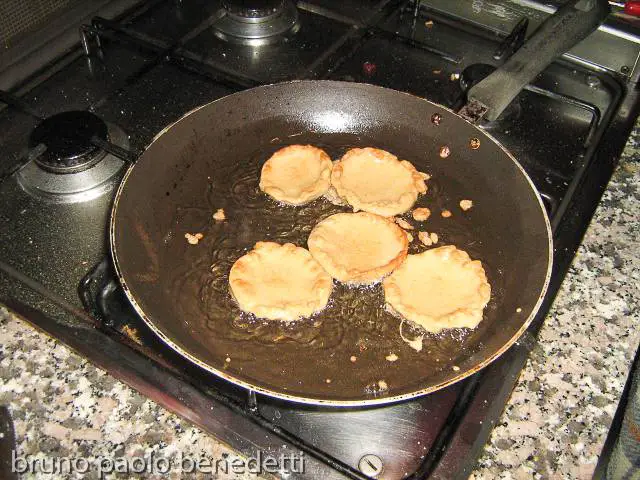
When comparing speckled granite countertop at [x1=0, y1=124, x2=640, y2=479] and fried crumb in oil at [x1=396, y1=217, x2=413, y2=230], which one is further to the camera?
fried crumb in oil at [x1=396, y1=217, x2=413, y2=230]

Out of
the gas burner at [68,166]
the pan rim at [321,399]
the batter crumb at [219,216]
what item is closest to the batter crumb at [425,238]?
the pan rim at [321,399]

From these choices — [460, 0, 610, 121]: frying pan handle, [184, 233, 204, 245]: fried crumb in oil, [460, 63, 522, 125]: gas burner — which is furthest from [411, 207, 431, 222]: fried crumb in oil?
[184, 233, 204, 245]: fried crumb in oil

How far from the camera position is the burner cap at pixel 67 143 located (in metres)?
1.46

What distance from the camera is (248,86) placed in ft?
5.44

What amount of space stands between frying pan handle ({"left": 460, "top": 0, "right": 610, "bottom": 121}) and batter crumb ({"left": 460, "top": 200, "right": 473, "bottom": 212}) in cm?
20

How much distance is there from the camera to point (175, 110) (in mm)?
1699

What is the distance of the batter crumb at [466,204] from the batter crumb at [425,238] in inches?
4.8

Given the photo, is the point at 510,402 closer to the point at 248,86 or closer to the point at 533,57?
the point at 533,57

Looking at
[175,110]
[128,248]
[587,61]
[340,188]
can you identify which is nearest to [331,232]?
[340,188]

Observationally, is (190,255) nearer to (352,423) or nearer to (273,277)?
(273,277)

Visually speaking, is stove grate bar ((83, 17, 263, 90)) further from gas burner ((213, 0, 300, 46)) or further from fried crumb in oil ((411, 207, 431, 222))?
fried crumb in oil ((411, 207, 431, 222))

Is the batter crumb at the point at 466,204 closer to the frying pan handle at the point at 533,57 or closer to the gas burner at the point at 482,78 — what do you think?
the frying pan handle at the point at 533,57

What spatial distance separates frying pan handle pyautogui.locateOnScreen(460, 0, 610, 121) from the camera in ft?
4.71

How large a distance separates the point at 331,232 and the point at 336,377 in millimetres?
369
